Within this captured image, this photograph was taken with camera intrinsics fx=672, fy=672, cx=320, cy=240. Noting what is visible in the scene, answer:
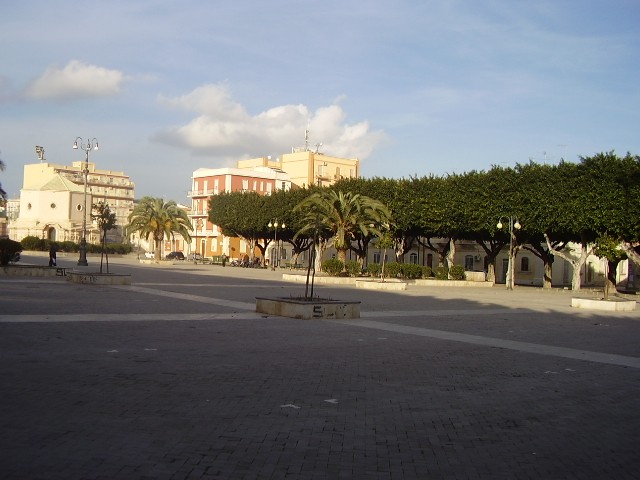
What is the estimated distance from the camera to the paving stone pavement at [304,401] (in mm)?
5469

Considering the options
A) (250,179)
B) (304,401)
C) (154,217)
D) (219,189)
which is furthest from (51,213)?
(304,401)

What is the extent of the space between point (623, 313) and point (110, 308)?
17.1 meters

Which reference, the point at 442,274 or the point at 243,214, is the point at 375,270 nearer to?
the point at 442,274

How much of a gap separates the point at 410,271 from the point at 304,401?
35803 millimetres

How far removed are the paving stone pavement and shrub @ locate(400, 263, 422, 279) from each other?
2715 centimetres

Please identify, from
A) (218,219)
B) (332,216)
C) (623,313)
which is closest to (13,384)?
(623,313)

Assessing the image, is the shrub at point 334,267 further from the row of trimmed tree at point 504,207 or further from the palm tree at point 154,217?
the palm tree at point 154,217

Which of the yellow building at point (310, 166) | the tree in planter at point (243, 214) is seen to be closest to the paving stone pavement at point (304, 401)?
the tree in planter at point (243, 214)

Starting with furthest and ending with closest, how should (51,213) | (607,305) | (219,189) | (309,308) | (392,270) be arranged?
(219,189)
(51,213)
(392,270)
(607,305)
(309,308)

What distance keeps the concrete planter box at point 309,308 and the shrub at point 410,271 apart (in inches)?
985

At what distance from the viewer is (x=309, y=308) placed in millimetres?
17125

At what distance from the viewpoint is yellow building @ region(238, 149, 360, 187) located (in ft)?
350

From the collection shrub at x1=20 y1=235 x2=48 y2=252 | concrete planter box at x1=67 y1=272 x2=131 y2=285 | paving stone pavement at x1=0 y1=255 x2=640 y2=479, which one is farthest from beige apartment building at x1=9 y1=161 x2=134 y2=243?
paving stone pavement at x1=0 y1=255 x2=640 y2=479

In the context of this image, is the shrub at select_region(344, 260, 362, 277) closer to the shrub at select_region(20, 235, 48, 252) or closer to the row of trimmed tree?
the row of trimmed tree
